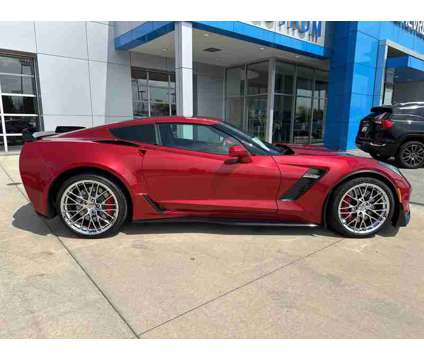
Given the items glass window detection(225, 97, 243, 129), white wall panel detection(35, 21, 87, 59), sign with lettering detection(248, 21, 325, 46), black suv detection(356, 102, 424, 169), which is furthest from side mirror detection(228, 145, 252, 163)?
glass window detection(225, 97, 243, 129)

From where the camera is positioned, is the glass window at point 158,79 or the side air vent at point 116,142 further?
the glass window at point 158,79

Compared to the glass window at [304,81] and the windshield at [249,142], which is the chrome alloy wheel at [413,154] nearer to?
the windshield at [249,142]

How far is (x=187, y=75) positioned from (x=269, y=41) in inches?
146

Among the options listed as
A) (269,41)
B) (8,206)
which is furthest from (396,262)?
(269,41)

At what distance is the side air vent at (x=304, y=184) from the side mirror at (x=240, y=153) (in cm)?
56

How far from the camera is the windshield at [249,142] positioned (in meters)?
3.41

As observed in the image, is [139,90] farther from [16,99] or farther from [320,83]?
[320,83]

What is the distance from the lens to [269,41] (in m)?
10.3

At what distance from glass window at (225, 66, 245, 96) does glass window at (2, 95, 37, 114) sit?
8790mm

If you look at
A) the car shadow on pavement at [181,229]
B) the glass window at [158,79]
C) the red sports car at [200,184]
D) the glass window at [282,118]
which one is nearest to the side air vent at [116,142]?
the red sports car at [200,184]

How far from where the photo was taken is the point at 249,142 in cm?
346

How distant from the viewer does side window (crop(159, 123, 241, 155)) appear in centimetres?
340

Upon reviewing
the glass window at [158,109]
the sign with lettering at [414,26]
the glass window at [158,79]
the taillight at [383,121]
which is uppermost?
the sign with lettering at [414,26]

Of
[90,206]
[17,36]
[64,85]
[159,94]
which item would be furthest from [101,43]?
[90,206]
